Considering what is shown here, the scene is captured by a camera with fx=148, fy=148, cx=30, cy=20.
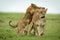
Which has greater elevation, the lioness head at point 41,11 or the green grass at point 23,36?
the lioness head at point 41,11

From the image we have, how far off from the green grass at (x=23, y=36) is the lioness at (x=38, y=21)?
6 cm

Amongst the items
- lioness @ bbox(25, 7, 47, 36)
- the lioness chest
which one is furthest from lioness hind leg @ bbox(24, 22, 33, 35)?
the lioness chest

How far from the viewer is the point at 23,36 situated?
2.10m

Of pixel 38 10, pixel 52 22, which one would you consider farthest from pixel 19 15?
pixel 52 22

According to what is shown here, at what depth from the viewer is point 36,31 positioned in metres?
2.12

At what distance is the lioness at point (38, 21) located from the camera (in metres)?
2.11

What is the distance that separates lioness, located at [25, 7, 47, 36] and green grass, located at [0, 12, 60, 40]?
0.06 meters

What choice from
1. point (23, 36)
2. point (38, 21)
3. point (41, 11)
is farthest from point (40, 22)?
point (23, 36)

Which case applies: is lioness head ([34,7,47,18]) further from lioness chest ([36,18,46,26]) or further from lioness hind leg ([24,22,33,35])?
lioness hind leg ([24,22,33,35])

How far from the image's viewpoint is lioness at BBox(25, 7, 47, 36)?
2.11 meters

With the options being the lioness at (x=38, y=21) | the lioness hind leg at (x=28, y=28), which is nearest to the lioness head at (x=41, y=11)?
the lioness at (x=38, y=21)

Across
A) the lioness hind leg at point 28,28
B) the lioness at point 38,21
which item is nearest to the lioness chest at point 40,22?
the lioness at point 38,21

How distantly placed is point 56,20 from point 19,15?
54 centimetres

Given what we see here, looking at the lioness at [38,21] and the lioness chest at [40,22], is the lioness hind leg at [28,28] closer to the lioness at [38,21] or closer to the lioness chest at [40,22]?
the lioness at [38,21]
